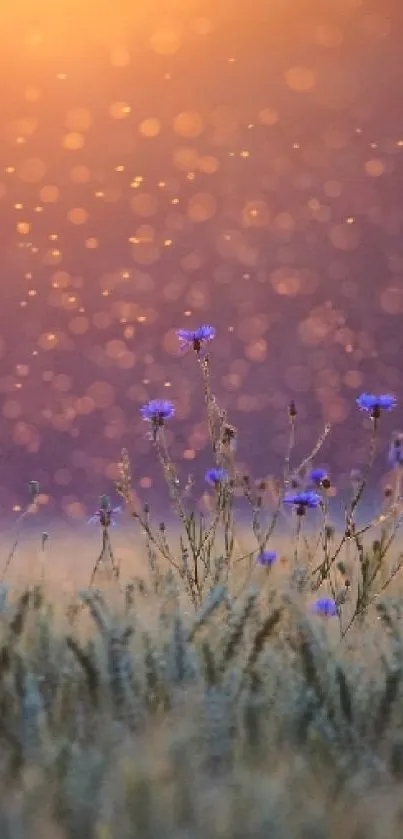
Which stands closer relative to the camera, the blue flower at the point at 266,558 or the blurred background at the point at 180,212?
the blue flower at the point at 266,558

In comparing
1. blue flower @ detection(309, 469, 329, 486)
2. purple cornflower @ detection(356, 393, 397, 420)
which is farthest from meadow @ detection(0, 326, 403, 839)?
blue flower @ detection(309, 469, 329, 486)

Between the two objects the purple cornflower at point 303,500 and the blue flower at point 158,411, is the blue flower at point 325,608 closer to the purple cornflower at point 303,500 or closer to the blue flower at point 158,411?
the purple cornflower at point 303,500

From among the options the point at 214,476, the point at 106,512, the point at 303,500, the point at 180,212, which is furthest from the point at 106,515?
the point at 180,212

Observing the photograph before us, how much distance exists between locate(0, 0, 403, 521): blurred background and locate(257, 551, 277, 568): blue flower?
59cm

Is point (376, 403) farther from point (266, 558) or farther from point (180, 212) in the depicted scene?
→ point (180, 212)

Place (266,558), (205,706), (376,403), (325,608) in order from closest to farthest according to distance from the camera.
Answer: (205,706) → (325,608) → (376,403) → (266,558)

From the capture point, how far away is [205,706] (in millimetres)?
858

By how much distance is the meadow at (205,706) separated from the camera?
677 millimetres

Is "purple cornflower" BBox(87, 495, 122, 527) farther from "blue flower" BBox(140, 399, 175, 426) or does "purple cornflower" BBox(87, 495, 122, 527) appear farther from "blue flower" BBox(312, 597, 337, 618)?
"blue flower" BBox(312, 597, 337, 618)

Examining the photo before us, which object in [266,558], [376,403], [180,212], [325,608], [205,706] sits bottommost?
[205,706]

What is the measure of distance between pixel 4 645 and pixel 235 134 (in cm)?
155

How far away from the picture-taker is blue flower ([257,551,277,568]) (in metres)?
1.72

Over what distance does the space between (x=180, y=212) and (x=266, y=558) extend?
908 mm

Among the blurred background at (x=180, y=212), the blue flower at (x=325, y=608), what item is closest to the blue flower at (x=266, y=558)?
the blue flower at (x=325, y=608)
